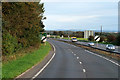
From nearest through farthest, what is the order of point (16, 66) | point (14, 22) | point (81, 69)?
point (16, 66), point (81, 69), point (14, 22)

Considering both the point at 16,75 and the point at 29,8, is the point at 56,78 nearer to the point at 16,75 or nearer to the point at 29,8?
the point at 16,75

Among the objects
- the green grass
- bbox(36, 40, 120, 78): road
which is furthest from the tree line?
bbox(36, 40, 120, 78): road

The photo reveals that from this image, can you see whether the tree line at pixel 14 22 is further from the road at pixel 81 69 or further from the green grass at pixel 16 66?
the road at pixel 81 69

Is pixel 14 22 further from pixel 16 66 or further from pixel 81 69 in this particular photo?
pixel 81 69

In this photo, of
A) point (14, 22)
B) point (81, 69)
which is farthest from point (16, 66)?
point (14, 22)

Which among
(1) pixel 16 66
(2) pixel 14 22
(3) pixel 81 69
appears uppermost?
(2) pixel 14 22

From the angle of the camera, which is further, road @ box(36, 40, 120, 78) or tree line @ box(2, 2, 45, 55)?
tree line @ box(2, 2, 45, 55)

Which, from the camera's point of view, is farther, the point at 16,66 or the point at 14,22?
the point at 14,22

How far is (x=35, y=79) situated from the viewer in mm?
14859

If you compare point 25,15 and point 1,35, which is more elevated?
point 25,15

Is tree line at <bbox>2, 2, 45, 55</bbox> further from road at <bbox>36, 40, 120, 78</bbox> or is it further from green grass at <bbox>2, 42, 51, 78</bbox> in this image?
road at <bbox>36, 40, 120, 78</bbox>

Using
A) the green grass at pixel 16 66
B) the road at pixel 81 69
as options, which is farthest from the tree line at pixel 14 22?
the road at pixel 81 69

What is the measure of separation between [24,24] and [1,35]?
30.3ft

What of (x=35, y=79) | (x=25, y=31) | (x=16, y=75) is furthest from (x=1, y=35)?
(x=25, y=31)
